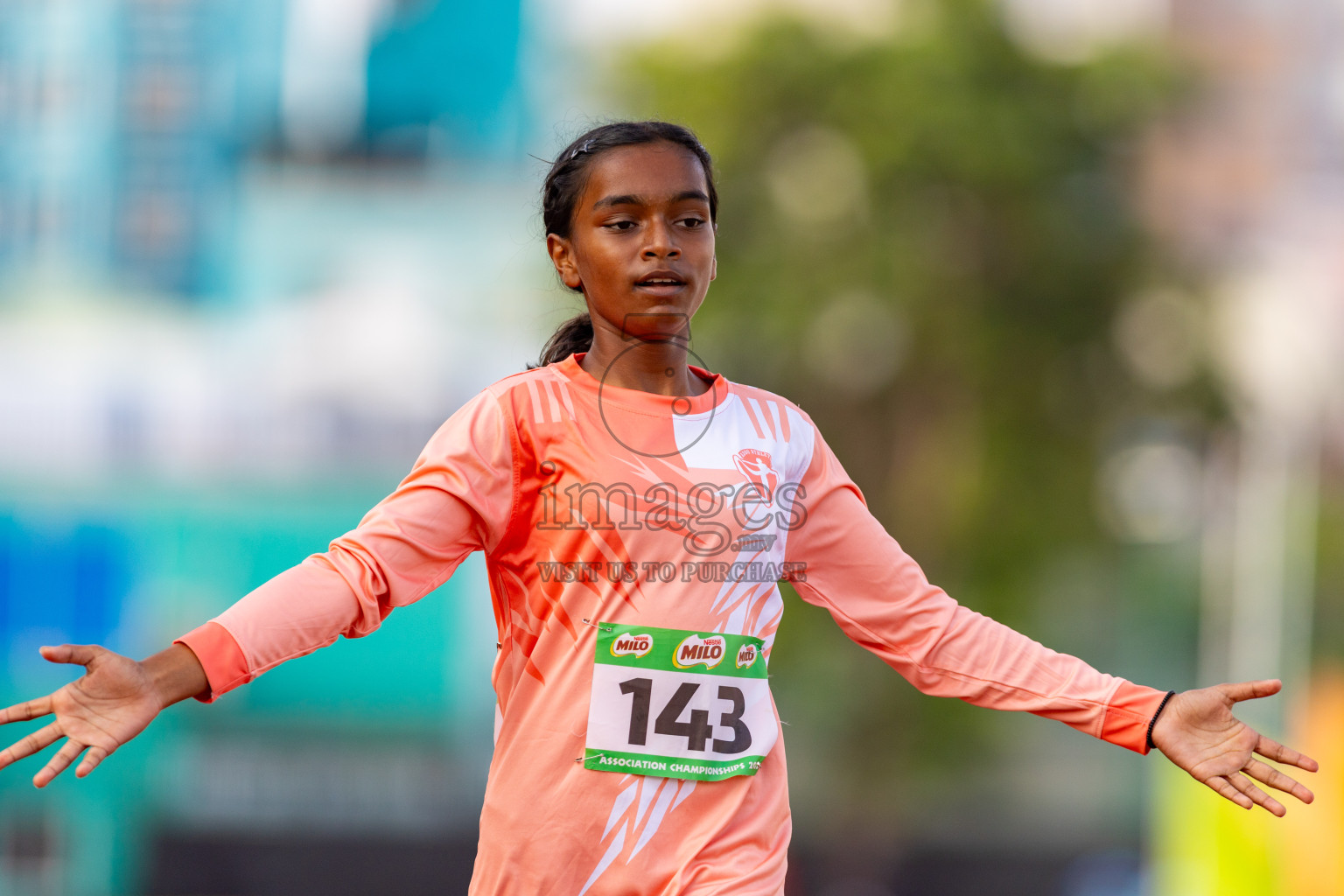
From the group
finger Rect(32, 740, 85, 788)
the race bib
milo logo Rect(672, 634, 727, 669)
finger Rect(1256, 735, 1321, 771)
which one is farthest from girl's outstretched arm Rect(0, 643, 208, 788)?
finger Rect(1256, 735, 1321, 771)

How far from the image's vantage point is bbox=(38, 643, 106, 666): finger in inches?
82.0

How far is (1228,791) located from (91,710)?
76.1 inches

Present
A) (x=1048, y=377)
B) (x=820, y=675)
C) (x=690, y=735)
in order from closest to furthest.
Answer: (x=690, y=735)
(x=1048, y=377)
(x=820, y=675)

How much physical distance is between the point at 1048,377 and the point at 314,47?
9216mm

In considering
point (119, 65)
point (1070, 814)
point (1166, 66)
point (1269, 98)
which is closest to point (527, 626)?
point (119, 65)

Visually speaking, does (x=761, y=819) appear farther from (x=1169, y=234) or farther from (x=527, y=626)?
(x=1169, y=234)

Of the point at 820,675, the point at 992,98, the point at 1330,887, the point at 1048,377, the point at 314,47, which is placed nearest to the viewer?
the point at 1330,887

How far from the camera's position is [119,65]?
47.3 ft

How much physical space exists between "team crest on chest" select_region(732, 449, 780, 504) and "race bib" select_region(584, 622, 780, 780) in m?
0.30

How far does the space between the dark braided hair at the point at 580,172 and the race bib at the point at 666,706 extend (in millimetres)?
676

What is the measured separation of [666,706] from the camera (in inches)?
102
